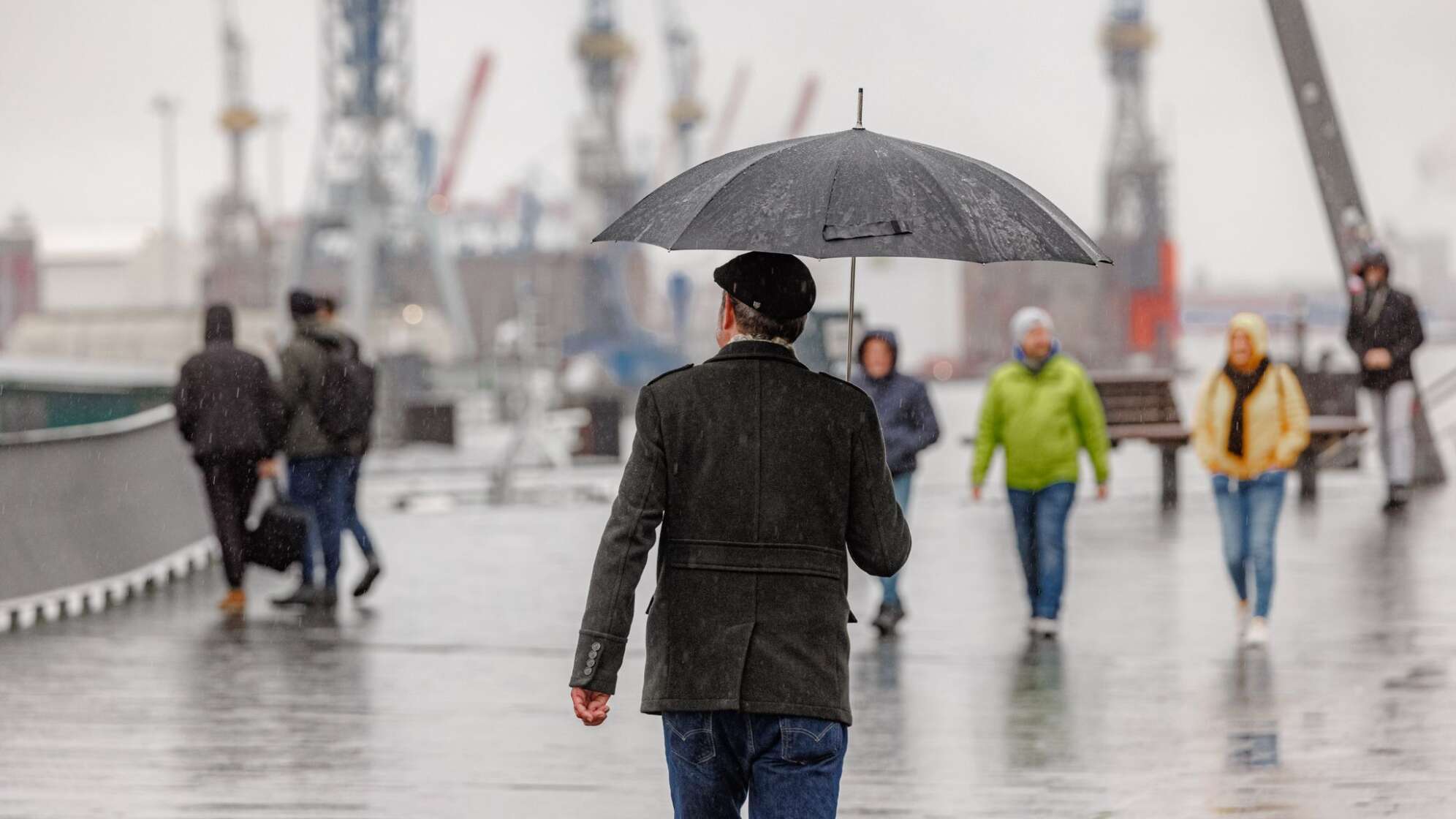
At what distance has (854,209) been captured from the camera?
4.22m

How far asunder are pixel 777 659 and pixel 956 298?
422ft

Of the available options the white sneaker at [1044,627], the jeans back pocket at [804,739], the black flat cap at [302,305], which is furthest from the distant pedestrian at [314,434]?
the jeans back pocket at [804,739]

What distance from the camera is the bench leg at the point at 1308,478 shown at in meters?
17.6

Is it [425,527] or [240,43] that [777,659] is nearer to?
[425,527]

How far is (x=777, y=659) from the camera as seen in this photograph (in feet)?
12.6

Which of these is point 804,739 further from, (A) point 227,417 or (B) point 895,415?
(A) point 227,417

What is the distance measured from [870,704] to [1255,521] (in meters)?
2.33

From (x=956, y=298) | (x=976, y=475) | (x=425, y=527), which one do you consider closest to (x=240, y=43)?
(x=956, y=298)

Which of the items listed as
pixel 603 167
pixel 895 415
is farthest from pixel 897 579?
pixel 603 167

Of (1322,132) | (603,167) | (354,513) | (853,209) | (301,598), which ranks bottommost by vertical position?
(301,598)

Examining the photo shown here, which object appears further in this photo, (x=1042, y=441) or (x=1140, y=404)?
(x=1140, y=404)

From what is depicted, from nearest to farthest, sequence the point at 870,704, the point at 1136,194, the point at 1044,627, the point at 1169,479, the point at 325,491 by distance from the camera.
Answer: the point at 870,704 < the point at 1044,627 < the point at 325,491 < the point at 1169,479 < the point at 1136,194

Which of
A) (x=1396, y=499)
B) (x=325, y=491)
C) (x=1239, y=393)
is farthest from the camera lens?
(x=1396, y=499)

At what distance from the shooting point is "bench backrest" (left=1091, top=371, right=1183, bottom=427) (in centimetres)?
1788
